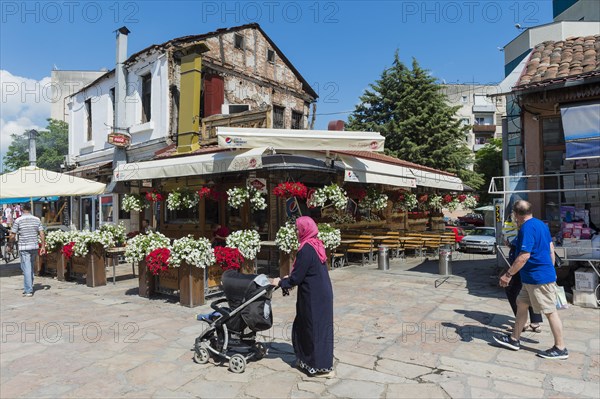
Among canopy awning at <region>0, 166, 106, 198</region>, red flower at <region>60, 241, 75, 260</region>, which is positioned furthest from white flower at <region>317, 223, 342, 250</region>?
canopy awning at <region>0, 166, 106, 198</region>

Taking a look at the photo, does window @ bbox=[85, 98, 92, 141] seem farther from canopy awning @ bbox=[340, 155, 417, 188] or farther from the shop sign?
canopy awning @ bbox=[340, 155, 417, 188]

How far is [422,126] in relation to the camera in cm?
2361

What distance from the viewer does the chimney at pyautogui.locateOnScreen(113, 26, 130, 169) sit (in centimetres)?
1677

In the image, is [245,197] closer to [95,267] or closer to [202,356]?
[95,267]

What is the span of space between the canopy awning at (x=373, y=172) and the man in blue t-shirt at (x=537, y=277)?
5103 millimetres

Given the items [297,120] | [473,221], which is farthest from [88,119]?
[473,221]

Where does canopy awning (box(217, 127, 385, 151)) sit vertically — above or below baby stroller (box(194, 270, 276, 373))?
above

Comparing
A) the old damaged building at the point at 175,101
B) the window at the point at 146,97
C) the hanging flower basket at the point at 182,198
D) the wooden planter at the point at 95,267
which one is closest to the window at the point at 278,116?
the old damaged building at the point at 175,101

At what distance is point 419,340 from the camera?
5.21 m

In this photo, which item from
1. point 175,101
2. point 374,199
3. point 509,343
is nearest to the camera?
point 509,343

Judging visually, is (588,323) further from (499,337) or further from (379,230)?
(379,230)

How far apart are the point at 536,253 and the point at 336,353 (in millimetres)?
2572

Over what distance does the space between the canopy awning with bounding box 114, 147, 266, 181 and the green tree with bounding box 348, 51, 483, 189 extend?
15819 millimetres

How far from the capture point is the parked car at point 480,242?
1623 centimetres
